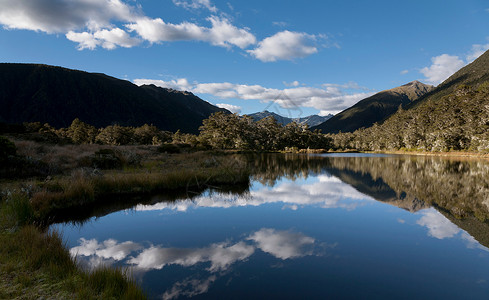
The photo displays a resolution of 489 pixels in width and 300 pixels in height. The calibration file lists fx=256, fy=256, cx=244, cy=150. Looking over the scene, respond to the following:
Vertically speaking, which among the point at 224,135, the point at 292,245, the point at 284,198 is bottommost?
the point at 284,198

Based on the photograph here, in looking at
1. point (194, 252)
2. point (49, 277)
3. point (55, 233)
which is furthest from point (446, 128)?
point (49, 277)

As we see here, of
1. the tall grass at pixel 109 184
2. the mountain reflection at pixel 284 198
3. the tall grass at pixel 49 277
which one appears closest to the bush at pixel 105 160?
the tall grass at pixel 109 184

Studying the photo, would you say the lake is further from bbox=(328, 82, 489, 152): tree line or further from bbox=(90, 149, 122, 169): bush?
bbox=(328, 82, 489, 152): tree line

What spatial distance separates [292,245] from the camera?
34.0 feet

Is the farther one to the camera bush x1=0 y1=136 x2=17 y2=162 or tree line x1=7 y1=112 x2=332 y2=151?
tree line x1=7 y1=112 x2=332 y2=151

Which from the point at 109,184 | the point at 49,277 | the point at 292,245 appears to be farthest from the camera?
the point at 109,184

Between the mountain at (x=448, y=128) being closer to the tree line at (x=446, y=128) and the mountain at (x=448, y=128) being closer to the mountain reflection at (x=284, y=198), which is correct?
the tree line at (x=446, y=128)

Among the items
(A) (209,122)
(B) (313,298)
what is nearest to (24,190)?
(B) (313,298)

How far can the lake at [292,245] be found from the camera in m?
7.27

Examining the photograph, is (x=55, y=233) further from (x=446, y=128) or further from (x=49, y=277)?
(x=446, y=128)

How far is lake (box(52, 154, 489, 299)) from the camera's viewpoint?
727 centimetres

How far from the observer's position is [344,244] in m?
10.5

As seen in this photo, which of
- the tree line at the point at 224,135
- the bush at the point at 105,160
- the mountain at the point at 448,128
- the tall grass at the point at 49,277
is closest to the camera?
the tall grass at the point at 49,277

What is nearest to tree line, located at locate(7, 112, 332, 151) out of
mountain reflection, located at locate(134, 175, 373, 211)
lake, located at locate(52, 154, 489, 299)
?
mountain reflection, located at locate(134, 175, 373, 211)
